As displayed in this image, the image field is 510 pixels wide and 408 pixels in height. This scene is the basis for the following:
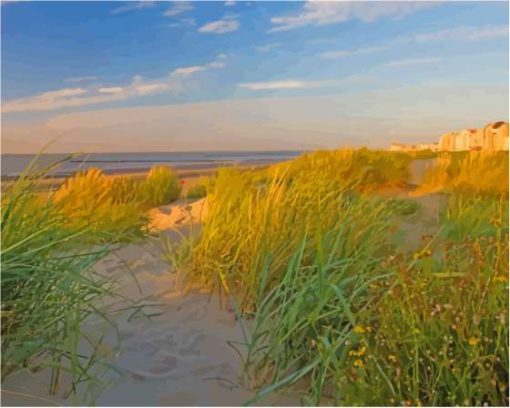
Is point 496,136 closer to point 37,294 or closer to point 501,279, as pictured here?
point 501,279

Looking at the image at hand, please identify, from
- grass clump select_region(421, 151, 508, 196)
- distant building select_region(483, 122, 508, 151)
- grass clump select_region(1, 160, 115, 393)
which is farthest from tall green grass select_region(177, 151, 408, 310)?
distant building select_region(483, 122, 508, 151)

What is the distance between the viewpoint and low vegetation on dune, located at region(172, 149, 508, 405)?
2.25m

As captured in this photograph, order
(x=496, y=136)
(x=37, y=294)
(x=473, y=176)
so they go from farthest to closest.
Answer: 1. (x=496, y=136)
2. (x=473, y=176)
3. (x=37, y=294)

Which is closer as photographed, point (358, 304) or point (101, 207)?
point (358, 304)

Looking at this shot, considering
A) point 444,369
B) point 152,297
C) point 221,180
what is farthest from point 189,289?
point 444,369

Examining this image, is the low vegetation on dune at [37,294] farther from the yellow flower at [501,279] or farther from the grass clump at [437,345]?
the yellow flower at [501,279]

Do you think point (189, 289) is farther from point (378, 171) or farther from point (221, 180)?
point (378, 171)

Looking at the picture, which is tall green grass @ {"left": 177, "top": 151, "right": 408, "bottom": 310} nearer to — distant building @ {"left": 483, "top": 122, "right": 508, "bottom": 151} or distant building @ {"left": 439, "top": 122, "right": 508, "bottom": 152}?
distant building @ {"left": 439, "top": 122, "right": 508, "bottom": 152}

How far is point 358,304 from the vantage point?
9.06ft

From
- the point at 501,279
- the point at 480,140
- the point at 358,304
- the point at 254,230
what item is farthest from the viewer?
the point at 480,140

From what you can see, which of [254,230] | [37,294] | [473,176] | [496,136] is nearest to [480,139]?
[496,136]

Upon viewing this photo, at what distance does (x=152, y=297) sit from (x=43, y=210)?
37.1 inches

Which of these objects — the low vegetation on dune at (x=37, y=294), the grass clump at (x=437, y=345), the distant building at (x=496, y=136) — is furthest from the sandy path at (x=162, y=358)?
the distant building at (x=496, y=136)

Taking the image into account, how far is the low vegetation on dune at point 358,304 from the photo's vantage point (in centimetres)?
225
